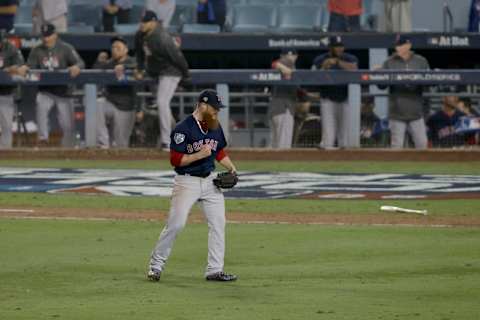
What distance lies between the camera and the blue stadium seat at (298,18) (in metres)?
26.0

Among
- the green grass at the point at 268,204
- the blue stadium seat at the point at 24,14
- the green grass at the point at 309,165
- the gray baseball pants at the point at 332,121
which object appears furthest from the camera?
the blue stadium seat at the point at 24,14

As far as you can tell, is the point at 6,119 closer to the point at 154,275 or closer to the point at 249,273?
the point at 249,273

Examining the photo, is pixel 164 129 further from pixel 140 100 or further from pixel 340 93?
pixel 340 93

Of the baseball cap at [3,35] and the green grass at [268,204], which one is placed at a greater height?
the baseball cap at [3,35]

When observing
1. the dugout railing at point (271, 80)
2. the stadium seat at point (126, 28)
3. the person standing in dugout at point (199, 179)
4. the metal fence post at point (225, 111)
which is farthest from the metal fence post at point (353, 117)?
the person standing in dugout at point (199, 179)

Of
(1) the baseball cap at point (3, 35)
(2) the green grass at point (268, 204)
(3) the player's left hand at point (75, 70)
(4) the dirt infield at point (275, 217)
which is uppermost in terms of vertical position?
(1) the baseball cap at point (3, 35)

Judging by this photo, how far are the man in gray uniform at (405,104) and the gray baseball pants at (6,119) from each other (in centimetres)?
625

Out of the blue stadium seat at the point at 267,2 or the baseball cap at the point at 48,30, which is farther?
the blue stadium seat at the point at 267,2

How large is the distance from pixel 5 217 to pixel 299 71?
7.90 meters

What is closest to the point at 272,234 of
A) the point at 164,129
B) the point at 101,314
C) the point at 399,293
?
the point at 399,293

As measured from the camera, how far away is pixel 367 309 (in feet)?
32.6

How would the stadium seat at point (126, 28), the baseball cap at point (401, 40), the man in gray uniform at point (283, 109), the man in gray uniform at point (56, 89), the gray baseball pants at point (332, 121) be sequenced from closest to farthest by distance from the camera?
the baseball cap at point (401, 40) → the gray baseball pants at point (332, 121) → the man in gray uniform at point (283, 109) → the man in gray uniform at point (56, 89) → the stadium seat at point (126, 28)

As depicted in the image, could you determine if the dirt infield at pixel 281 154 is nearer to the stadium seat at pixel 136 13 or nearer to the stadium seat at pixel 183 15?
the stadium seat at pixel 183 15

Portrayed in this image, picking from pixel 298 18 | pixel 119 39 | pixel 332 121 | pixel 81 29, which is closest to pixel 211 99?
pixel 332 121
